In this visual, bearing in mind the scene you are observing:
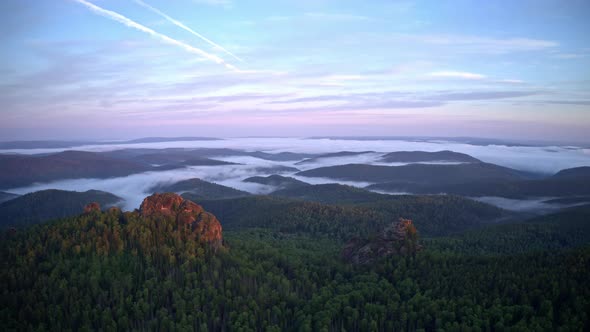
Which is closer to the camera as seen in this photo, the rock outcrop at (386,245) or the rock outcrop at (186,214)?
the rock outcrop at (186,214)

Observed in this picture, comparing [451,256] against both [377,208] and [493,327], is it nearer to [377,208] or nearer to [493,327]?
[493,327]

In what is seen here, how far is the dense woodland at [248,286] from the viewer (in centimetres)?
4422

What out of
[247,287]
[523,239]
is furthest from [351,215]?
[247,287]

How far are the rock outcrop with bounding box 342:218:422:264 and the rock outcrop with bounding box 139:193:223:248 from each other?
1059 inches

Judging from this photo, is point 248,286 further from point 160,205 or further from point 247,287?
point 160,205

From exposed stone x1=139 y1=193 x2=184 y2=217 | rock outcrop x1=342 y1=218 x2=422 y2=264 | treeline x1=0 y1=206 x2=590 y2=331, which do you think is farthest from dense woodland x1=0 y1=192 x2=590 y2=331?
exposed stone x1=139 y1=193 x2=184 y2=217

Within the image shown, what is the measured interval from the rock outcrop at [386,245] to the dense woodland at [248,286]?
2.50 m

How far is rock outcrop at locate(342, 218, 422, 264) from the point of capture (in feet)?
228

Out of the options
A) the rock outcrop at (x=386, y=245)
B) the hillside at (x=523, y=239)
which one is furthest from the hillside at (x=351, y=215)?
the rock outcrop at (x=386, y=245)

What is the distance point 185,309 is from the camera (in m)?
48.3

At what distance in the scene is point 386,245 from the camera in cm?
7131

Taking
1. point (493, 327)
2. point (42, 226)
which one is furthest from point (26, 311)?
point (493, 327)

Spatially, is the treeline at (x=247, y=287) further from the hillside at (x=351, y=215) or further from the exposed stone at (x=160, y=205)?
the hillside at (x=351, y=215)

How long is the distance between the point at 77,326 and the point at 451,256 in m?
61.1
